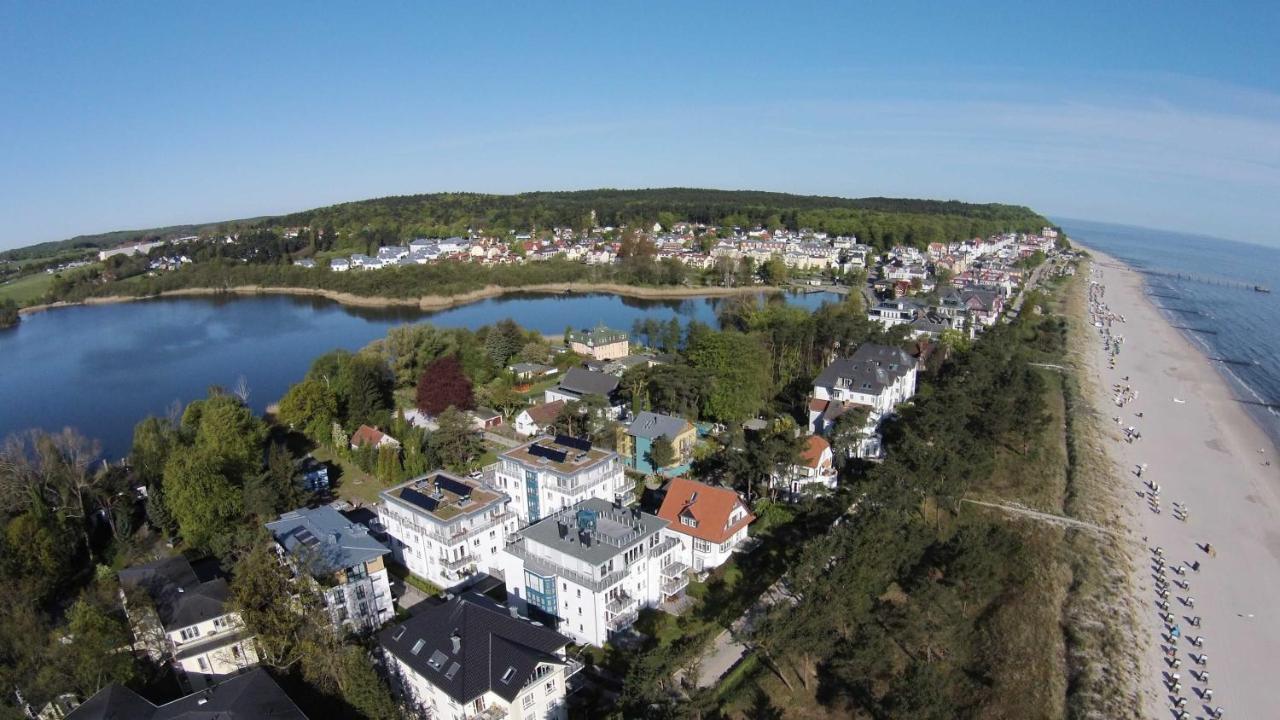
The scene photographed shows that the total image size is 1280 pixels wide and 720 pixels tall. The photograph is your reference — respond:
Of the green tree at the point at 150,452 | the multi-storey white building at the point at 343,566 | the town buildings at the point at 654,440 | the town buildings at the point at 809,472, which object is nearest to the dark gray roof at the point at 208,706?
the multi-storey white building at the point at 343,566

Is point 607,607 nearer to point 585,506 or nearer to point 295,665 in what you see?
point 585,506

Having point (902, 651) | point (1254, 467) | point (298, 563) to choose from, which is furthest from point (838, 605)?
point (1254, 467)

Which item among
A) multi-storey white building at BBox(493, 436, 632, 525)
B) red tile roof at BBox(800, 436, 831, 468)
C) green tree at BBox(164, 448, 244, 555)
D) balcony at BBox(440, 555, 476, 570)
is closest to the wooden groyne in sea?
red tile roof at BBox(800, 436, 831, 468)

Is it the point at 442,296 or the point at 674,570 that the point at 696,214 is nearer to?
the point at 442,296

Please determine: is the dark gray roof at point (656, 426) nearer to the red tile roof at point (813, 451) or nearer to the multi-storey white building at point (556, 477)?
the multi-storey white building at point (556, 477)

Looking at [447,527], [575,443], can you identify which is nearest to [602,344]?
[575,443]

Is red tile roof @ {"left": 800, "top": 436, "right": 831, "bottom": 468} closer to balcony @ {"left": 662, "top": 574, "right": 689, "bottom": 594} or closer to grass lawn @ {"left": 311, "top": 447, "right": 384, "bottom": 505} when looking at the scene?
balcony @ {"left": 662, "top": 574, "right": 689, "bottom": 594}
